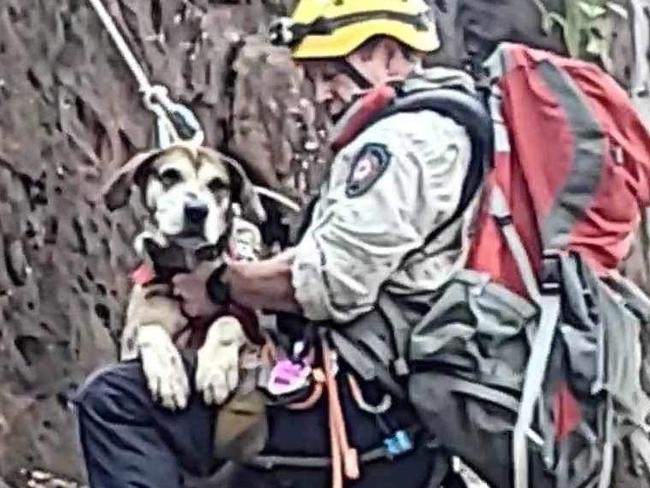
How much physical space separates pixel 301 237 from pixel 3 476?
1.93 ft

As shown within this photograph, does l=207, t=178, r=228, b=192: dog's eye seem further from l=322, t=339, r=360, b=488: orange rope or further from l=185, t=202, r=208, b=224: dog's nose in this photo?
l=322, t=339, r=360, b=488: orange rope

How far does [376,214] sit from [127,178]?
380 millimetres

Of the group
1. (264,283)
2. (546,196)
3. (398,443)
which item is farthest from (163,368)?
(546,196)

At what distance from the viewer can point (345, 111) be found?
10.6 ft

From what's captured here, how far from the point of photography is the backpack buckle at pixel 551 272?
3.18 m

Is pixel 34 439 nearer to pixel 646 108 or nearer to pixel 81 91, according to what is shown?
pixel 81 91

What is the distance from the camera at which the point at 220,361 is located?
3227 mm

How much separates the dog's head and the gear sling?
234mm

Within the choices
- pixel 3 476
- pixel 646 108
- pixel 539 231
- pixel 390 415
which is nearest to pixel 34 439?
pixel 3 476

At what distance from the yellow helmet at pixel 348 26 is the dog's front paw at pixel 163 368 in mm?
454

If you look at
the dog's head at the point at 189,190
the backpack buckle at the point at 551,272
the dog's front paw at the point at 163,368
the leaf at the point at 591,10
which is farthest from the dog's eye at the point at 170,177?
the leaf at the point at 591,10

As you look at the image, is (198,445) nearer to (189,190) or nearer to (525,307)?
(189,190)

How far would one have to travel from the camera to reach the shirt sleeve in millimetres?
3117

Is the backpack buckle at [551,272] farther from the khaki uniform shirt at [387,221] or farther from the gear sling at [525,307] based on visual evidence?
the khaki uniform shirt at [387,221]
